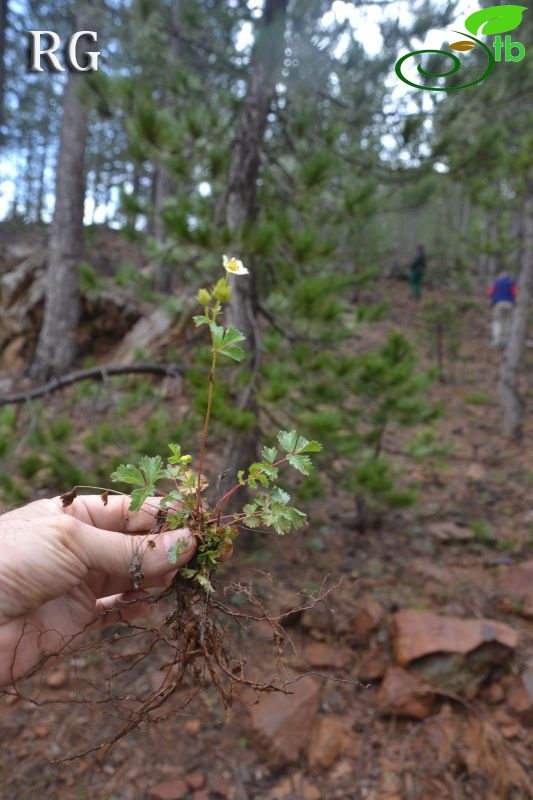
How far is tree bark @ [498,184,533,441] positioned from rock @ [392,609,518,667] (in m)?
5.07

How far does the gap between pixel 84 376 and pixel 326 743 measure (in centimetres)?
299

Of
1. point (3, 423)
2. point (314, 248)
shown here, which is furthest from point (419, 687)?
point (3, 423)

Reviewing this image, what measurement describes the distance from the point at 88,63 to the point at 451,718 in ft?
17.3

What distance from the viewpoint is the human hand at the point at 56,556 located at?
1.41 metres

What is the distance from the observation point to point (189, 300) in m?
4.43

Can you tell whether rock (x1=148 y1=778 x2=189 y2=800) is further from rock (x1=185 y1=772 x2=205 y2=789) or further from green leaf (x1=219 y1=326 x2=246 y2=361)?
green leaf (x1=219 y1=326 x2=246 y2=361)

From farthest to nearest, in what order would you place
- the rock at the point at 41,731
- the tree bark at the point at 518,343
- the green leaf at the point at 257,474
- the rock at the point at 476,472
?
the tree bark at the point at 518,343, the rock at the point at 476,472, the rock at the point at 41,731, the green leaf at the point at 257,474

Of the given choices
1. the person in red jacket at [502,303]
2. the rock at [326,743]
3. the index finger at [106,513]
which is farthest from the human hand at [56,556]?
the person in red jacket at [502,303]

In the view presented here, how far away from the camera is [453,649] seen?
3258 millimetres

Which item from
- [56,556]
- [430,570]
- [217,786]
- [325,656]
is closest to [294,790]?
[217,786]

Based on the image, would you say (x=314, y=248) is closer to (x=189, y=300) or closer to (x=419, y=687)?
(x=189, y=300)

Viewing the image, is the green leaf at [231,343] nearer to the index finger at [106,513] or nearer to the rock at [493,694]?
the index finger at [106,513]

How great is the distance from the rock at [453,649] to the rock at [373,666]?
0.11 metres

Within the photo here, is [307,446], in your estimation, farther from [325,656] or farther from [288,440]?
[325,656]
